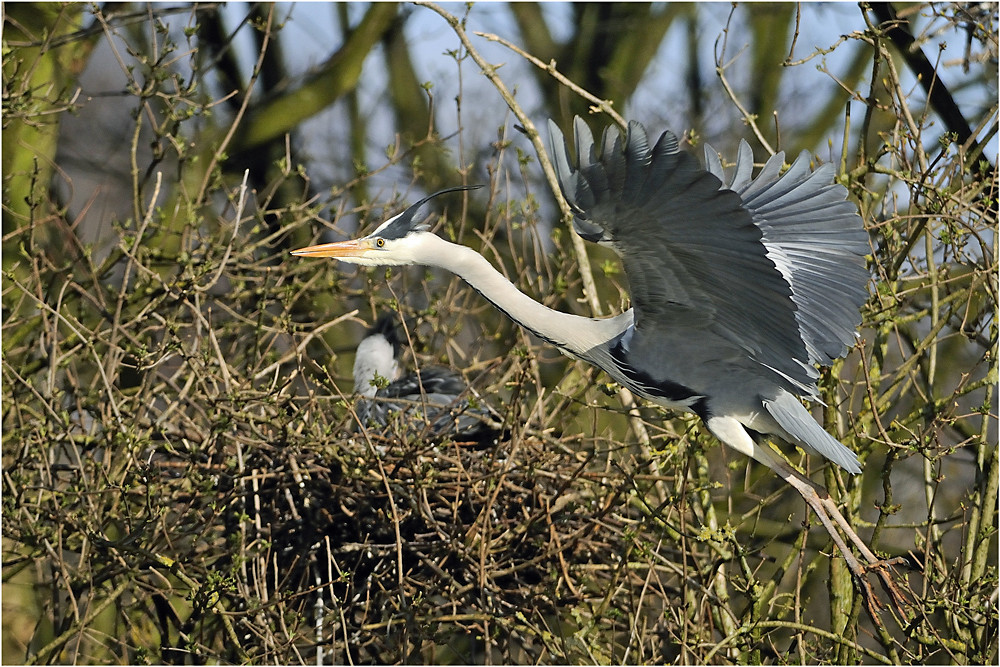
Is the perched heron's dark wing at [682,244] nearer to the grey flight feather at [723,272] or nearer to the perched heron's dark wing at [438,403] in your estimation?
the grey flight feather at [723,272]

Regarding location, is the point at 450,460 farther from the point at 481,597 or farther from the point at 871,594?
the point at 871,594

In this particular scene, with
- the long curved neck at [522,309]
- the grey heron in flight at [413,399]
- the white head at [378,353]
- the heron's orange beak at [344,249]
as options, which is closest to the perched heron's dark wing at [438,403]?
the grey heron in flight at [413,399]

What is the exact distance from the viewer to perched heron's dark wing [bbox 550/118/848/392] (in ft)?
6.52

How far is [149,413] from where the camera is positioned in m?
3.80

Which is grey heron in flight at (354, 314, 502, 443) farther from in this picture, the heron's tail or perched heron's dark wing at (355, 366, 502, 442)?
the heron's tail

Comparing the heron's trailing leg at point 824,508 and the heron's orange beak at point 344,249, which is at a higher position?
the heron's orange beak at point 344,249

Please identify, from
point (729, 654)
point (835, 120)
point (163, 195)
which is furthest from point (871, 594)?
point (835, 120)

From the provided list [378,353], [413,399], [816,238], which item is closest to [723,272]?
[816,238]

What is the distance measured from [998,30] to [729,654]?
181 cm

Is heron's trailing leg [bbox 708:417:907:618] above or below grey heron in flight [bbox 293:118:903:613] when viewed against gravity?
below

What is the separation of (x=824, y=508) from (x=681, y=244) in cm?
86

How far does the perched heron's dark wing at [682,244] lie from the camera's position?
78.3 inches

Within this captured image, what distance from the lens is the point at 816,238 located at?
8.55 feet

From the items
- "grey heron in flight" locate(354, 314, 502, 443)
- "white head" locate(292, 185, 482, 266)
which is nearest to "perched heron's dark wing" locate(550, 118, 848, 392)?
"white head" locate(292, 185, 482, 266)
